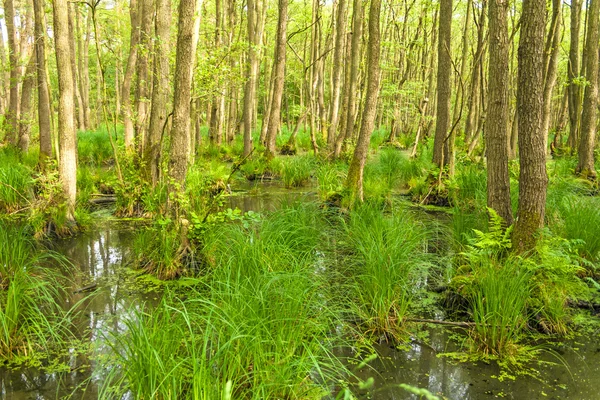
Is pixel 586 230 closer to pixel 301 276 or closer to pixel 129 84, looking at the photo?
pixel 301 276

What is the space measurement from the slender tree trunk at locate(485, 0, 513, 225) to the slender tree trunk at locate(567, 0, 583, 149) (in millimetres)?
6964

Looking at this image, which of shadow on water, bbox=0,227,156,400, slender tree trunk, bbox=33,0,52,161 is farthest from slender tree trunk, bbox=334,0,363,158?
shadow on water, bbox=0,227,156,400

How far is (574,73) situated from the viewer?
482 inches

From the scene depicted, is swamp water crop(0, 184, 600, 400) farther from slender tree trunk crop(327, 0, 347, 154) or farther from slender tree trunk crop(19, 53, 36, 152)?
slender tree trunk crop(327, 0, 347, 154)

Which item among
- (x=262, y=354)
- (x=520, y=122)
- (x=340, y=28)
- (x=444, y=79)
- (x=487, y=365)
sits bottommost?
(x=487, y=365)

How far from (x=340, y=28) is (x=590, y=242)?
9.51 metres

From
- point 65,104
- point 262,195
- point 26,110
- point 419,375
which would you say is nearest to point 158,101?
point 65,104

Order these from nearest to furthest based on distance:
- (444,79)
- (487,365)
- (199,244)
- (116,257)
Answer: (487,365) < (199,244) < (116,257) < (444,79)

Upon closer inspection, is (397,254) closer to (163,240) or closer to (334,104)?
(163,240)

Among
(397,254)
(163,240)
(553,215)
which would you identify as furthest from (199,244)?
(553,215)

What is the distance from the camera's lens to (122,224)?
771 centimetres

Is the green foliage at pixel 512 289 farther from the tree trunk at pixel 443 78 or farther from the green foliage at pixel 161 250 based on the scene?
the tree trunk at pixel 443 78

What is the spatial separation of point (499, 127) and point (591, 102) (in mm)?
7009

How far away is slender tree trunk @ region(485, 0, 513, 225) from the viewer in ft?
16.7
